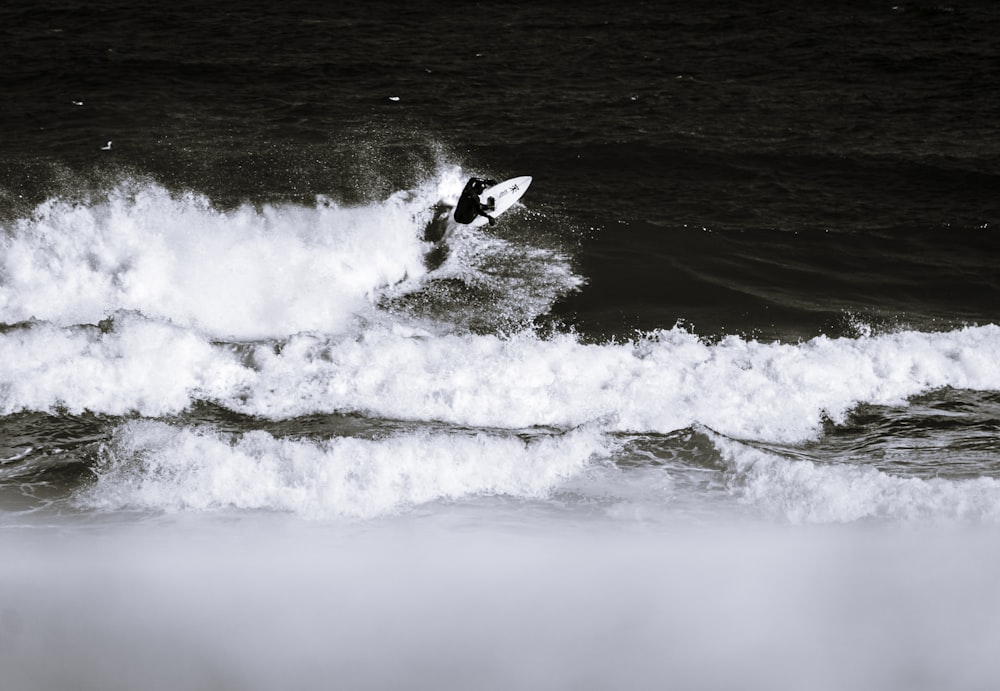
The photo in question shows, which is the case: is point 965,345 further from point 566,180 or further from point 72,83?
point 72,83

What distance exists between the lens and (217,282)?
779 inches

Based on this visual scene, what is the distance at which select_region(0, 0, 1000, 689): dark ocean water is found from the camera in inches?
567

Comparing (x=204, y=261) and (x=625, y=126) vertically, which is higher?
(x=625, y=126)

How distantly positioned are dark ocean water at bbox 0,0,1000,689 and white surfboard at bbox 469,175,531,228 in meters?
0.48

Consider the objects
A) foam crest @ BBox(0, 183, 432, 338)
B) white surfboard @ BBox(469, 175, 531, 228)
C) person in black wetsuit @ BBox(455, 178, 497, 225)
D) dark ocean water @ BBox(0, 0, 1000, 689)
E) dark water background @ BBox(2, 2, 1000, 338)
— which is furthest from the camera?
white surfboard @ BBox(469, 175, 531, 228)


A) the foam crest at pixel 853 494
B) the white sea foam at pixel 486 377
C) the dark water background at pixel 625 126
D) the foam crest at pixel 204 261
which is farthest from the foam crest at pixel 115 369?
the foam crest at pixel 853 494

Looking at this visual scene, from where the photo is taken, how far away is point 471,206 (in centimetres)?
2189

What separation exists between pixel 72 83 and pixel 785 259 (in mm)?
25091

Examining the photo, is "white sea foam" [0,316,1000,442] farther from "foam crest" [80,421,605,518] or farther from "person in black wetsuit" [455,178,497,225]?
"person in black wetsuit" [455,178,497,225]

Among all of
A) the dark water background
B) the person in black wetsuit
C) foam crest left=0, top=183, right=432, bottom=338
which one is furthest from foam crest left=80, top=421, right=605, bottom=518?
the person in black wetsuit

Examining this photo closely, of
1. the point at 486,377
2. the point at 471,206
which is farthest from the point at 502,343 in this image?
the point at 471,206

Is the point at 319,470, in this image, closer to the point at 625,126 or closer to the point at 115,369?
the point at 115,369

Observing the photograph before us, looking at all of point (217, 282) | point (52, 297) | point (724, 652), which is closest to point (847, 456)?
point (724, 652)

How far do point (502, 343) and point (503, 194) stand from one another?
6.61 meters
